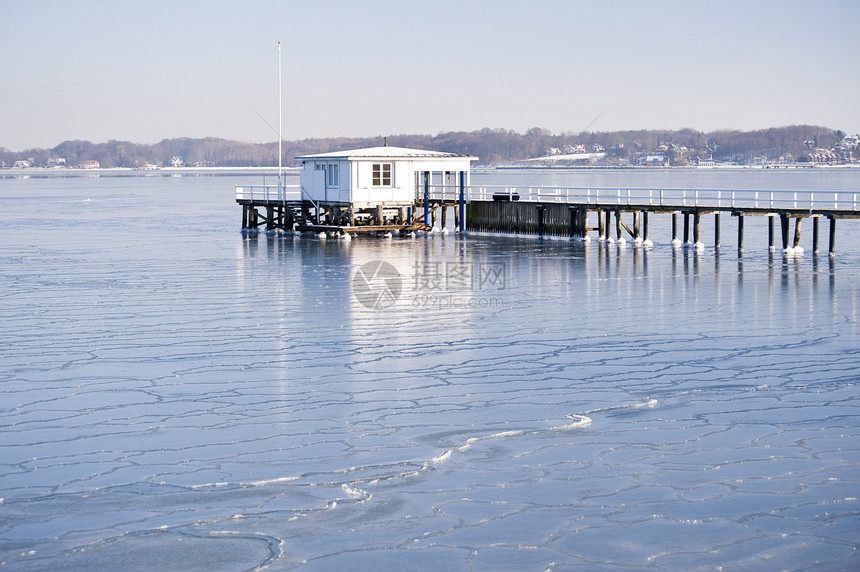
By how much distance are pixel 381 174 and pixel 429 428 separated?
37822 millimetres

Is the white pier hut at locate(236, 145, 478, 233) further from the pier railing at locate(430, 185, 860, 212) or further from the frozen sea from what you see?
the frozen sea

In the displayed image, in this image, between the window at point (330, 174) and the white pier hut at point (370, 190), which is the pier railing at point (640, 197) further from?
the window at point (330, 174)

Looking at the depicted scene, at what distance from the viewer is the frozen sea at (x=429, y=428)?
1048cm

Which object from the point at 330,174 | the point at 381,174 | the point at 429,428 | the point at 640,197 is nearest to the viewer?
the point at 429,428

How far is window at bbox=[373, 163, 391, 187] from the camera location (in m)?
51.6

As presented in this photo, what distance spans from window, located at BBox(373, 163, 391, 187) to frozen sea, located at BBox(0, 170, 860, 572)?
21228mm

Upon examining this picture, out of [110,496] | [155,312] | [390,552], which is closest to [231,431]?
[110,496]

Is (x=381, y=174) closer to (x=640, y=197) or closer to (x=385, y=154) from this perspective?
(x=385, y=154)

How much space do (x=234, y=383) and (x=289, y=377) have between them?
96cm

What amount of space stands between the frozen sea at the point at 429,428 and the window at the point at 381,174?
2123cm

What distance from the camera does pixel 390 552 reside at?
1023 cm

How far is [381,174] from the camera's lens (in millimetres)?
51688

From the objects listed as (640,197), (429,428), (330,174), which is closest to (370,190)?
(330,174)

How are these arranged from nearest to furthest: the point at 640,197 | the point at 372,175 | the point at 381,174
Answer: the point at 640,197, the point at 372,175, the point at 381,174
